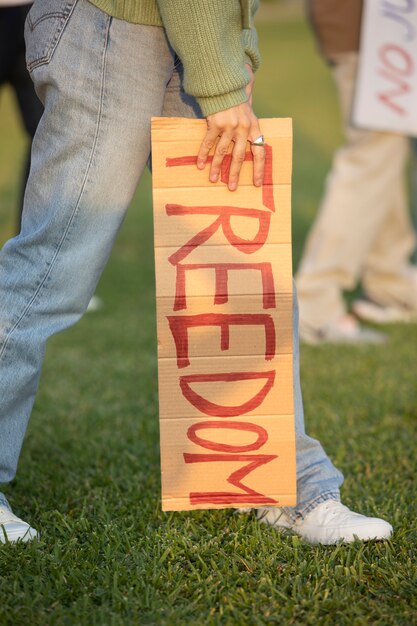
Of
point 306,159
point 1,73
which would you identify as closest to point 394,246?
point 1,73

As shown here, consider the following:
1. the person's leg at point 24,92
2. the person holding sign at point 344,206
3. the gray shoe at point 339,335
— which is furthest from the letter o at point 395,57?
the person's leg at point 24,92

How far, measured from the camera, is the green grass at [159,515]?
2.06 metres

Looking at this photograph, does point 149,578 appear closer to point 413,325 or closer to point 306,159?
point 413,325

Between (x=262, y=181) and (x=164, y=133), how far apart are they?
9.9 inches

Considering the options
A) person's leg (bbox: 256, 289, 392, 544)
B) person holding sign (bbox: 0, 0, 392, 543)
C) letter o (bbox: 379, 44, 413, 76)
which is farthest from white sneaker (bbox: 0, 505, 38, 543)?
letter o (bbox: 379, 44, 413, 76)

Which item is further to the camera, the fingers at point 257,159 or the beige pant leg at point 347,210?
the beige pant leg at point 347,210

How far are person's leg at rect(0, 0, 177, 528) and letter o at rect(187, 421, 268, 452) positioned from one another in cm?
40

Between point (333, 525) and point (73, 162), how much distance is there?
106 cm

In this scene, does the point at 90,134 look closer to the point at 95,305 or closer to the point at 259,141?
the point at 259,141

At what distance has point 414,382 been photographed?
3951mm

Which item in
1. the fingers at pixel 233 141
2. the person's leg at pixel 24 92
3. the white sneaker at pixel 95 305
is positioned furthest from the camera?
the white sneaker at pixel 95 305

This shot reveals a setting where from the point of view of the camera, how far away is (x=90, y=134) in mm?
2211

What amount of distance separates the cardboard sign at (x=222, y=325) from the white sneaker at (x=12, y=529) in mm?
328

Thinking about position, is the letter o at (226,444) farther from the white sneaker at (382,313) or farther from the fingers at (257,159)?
the white sneaker at (382,313)
